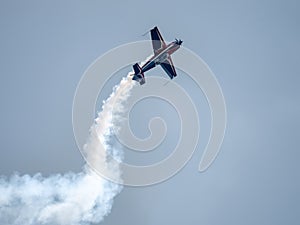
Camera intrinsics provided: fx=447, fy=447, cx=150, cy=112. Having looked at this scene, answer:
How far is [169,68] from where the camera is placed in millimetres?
68062

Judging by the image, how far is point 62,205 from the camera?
6088cm

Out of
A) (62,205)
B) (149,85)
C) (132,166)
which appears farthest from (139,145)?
(62,205)

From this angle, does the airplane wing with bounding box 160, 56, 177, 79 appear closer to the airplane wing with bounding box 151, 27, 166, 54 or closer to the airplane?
the airplane

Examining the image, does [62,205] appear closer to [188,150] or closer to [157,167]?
[157,167]

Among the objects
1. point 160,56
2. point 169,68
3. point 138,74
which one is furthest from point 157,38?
point 138,74

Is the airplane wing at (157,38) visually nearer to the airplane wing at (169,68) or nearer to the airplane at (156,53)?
the airplane at (156,53)

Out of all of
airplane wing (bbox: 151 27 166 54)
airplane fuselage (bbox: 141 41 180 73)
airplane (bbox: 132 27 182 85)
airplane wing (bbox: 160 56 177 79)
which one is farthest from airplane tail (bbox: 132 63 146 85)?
airplane wing (bbox: 160 56 177 79)


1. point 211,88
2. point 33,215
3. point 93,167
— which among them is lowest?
point 33,215

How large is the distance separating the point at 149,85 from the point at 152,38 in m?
7.11

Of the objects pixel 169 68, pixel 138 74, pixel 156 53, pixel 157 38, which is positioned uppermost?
pixel 157 38

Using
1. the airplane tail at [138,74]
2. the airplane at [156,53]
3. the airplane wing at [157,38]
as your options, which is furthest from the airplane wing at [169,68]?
the airplane tail at [138,74]

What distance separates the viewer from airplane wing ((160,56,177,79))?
2662 inches

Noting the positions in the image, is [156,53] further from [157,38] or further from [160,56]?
[157,38]

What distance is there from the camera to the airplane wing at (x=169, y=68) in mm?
67625
